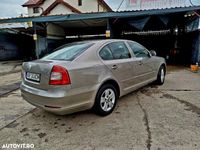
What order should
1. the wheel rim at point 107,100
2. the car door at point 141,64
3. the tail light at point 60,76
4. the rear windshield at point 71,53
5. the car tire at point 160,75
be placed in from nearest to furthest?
the tail light at point 60,76, the rear windshield at point 71,53, the wheel rim at point 107,100, the car door at point 141,64, the car tire at point 160,75

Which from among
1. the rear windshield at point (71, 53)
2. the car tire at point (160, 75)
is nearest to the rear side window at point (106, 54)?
the rear windshield at point (71, 53)

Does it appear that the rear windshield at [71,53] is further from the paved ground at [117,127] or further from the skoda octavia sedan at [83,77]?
the paved ground at [117,127]

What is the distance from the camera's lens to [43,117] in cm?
372

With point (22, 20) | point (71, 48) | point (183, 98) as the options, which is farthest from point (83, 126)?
point (22, 20)

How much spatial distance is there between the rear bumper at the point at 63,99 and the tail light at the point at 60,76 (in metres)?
0.14

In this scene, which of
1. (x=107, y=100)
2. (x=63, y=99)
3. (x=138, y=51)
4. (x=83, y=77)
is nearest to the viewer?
(x=63, y=99)

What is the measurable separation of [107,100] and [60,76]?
1.23 metres

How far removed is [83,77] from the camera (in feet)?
10.1

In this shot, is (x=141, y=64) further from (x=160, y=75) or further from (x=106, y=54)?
(x=160, y=75)

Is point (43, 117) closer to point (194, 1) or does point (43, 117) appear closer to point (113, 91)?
point (113, 91)

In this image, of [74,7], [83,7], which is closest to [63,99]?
[83,7]

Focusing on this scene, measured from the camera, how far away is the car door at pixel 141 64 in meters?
4.47

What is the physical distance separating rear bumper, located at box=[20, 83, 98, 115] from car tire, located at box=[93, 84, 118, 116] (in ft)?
0.53

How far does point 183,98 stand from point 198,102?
15.2 inches
